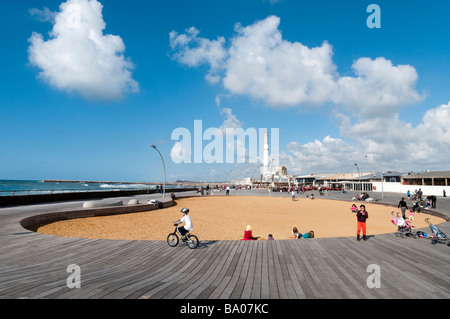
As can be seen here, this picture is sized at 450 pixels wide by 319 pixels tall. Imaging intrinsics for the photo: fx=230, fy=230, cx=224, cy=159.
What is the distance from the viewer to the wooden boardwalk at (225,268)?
15.7ft

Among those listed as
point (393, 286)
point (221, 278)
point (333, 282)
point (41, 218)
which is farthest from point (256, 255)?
point (41, 218)

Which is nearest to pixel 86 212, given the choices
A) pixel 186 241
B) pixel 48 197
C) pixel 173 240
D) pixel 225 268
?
pixel 48 197

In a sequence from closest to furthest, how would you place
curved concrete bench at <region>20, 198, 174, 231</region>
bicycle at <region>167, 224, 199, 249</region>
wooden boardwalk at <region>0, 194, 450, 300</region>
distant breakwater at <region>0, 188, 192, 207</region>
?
1. wooden boardwalk at <region>0, 194, 450, 300</region>
2. bicycle at <region>167, 224, 199, 249</region>
3. curved concrete bench at <region>20, 198, 174, 231</region>
4. distant breakwater at <region>0, 188, 192, 207</region>

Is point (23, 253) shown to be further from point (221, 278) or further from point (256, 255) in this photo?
point (256, 255)

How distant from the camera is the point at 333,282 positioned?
5402mm

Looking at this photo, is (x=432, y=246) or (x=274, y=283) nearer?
(x=274, y=283)

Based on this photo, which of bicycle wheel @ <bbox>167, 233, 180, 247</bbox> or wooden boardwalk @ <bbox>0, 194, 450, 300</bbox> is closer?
wooden boardwalk @ <bbox>0, 194, 450, 300</bbox>

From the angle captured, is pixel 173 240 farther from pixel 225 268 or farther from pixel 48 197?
pixel 48 197

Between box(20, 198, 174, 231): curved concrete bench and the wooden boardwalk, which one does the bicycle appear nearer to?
the wooden boardwalk

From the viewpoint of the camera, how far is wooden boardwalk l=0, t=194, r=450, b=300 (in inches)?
188

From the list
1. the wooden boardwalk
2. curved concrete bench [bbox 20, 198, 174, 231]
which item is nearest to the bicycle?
the wooden boardwalk

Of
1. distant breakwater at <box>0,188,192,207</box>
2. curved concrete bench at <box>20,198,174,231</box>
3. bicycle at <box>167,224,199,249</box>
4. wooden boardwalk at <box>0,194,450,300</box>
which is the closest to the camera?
wooden boardwalk at <box>0,194,450,300</box>

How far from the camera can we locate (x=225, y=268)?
21.0ft
